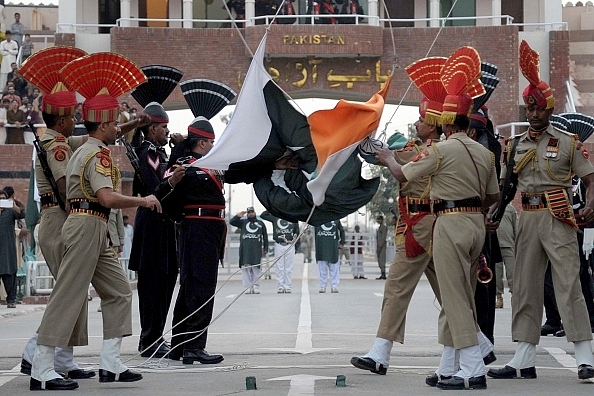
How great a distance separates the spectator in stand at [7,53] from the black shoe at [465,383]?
36.6m

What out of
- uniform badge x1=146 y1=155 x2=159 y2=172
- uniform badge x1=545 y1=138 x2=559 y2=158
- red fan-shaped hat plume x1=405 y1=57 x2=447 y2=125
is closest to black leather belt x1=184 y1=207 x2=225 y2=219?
uniform badge x1=146 y1=155 x2=159 y2=172

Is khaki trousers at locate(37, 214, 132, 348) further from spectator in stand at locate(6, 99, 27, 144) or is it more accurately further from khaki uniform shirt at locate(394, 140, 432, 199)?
spectator in stand at locate(6, 99, 27, 144)

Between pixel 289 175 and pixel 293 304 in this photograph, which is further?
pixel 293 304

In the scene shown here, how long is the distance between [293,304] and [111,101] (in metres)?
13.8

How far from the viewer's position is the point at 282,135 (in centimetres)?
1145

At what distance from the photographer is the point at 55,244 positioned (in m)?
10.6

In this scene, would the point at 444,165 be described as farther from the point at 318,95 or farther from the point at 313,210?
the point at 318,95

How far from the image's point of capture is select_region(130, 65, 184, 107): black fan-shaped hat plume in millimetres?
12836

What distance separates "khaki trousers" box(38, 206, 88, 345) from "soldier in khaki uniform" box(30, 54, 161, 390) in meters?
0.10

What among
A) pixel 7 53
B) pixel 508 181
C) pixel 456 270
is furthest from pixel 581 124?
pixel 7 53

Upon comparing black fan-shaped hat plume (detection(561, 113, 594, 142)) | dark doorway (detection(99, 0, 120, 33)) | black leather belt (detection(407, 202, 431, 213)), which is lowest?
black leather belt (detection(407, 202, 431, 213))

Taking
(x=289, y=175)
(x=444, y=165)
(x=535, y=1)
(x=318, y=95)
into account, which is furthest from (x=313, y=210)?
(x=535, y=1)

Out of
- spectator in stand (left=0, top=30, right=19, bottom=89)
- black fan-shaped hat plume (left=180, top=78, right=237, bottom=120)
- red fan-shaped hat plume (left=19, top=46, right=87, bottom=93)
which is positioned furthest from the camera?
spectator in stand (left=0, top=30, right=19, bottom=89)

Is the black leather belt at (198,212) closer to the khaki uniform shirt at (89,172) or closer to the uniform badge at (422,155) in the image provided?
the khaki uniform shirt at (89,172)
